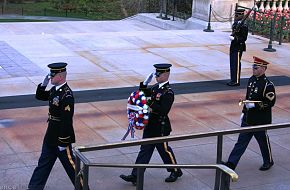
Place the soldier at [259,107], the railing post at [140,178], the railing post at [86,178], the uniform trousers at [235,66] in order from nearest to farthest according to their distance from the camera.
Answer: the railing post at [86,178], the railing post at [140,178], the soldier at [259,107], the uniform trousers at [235,66]

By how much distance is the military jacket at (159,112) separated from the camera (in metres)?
7.02

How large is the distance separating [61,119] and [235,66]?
617cm

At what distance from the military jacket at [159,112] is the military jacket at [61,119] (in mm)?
980

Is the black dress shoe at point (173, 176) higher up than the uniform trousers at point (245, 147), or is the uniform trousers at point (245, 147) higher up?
the uniform trousers at point (245, 147)

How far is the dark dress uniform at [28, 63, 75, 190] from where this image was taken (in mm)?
6551

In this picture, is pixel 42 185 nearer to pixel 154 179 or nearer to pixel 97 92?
pixel 154 179

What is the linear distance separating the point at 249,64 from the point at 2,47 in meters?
6.06

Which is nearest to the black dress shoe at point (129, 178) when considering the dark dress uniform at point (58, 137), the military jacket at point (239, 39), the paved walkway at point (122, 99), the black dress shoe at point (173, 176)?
the paved walkway at point (122, 99)

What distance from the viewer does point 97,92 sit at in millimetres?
11367

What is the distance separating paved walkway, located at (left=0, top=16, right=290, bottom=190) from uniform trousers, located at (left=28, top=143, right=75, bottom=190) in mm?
319

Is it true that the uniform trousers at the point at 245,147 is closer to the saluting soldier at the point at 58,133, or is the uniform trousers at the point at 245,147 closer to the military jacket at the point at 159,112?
the military jacket at the point at 159,112

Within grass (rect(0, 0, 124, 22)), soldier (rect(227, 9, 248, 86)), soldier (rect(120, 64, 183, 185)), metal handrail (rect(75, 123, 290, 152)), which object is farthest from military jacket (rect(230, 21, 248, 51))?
grass (rect(0, 0, 124, 22))

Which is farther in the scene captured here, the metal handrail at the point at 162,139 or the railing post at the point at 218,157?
the railing post at the point at 218,157

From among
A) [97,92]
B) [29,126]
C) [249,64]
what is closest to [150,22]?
[249,64]
